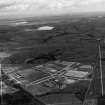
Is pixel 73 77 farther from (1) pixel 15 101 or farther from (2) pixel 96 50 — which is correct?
(2) pixel 96 50

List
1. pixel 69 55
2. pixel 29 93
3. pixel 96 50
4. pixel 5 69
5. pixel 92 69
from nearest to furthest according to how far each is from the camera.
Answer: pixel 29 93 → pixel 92 69 → pixel 5 69 → pixel 69 55 → pixel 96 50

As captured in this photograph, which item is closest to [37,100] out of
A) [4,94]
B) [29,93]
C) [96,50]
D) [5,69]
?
[29,93]

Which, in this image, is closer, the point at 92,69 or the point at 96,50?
the point at 92,69

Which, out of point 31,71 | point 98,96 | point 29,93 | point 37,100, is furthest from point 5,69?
point 98,96

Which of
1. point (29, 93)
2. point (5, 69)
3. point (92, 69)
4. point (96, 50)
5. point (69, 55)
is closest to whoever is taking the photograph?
point (29, 93)

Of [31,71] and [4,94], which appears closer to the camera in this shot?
[4,94]

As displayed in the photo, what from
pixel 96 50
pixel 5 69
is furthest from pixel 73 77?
pixel 96 50

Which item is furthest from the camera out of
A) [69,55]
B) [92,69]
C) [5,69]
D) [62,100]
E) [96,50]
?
[96,50]

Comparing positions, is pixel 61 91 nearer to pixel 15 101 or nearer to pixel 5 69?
pixel 15 101

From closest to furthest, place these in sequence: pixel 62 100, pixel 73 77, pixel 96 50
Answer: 1. pixel 62 100
2. pixel 73 77
3. pixel 96 50
